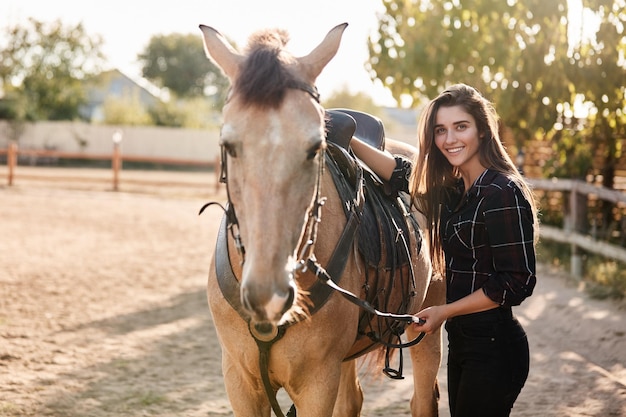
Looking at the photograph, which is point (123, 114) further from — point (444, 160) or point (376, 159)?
point (444, 160)

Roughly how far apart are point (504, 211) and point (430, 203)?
0.46 m

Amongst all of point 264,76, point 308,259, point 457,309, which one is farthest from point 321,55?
point 457,309

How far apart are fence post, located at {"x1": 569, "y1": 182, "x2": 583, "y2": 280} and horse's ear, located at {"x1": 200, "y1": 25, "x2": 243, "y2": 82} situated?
24.9 feet

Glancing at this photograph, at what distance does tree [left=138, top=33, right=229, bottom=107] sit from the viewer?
6381 centimetres

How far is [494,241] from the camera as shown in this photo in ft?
8.38

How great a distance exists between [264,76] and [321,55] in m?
0.28

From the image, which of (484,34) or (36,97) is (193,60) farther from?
(484,34)

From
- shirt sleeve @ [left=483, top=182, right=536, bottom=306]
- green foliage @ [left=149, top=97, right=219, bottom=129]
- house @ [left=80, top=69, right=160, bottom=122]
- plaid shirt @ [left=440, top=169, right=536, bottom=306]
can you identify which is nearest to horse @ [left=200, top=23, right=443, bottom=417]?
plaid shirt @ [left=440, top=169, right=536, bottom=306]

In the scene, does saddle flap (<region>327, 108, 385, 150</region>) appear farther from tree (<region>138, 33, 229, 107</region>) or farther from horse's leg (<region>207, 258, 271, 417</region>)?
tree (<region>138, 33, 229, 107</region>)

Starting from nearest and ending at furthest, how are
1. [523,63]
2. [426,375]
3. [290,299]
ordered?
[290,299] → [426,375] → [523,63]

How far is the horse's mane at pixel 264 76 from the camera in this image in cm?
201

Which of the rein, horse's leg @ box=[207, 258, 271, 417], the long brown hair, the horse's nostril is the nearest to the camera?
the horse's nostril

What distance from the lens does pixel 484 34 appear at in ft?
31.5

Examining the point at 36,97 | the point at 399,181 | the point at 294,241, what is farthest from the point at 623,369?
the point at 36,97
